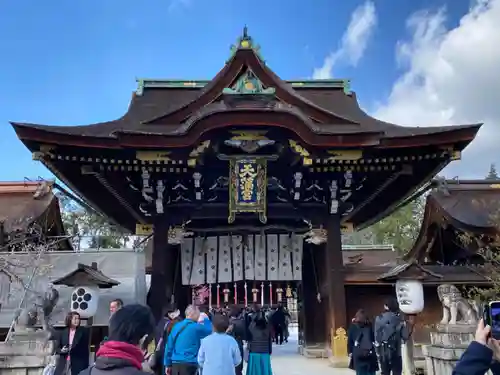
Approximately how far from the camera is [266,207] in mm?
9711

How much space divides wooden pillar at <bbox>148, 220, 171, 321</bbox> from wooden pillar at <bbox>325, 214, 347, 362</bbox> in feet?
11.0

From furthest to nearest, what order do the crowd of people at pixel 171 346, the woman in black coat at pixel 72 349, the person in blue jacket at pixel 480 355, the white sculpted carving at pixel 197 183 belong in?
the white sculpted carving at pixel 197 183 → the woman in black coat at pixel 72 349 → the crowd of people at pixel 171 346 → the person in blue jacket at pixel 480 355

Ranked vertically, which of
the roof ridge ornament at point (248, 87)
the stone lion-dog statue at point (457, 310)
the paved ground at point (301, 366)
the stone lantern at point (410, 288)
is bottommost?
the paved ground at point (301, 366)

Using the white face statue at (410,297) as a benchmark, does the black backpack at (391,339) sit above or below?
below

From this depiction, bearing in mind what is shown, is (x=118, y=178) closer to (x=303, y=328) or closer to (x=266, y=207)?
(x=266, y=207)

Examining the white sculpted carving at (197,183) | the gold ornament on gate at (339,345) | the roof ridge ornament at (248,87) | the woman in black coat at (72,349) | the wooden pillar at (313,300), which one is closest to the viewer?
the woman in black coat at (72,349)

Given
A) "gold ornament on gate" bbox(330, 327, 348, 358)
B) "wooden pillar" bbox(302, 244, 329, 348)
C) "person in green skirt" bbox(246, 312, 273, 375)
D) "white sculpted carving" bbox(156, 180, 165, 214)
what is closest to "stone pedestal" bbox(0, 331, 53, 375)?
"person in green skirt" bbox(246, 312, 273, 375)

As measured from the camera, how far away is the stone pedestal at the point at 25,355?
21.2 ft

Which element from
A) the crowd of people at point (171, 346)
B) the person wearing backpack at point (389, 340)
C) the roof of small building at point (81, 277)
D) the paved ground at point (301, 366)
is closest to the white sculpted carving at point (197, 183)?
the roof of small building at point (81, 277)

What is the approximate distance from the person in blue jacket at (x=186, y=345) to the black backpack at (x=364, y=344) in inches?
86.4

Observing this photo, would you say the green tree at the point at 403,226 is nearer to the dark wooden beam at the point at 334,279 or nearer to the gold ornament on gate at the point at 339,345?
the dark wooden beam at the point at 334,279

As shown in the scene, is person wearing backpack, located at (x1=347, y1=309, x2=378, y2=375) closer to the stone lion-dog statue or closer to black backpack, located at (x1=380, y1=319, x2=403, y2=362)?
black backpack, located at (x1=380, y1=319, x2=403, y2=362)

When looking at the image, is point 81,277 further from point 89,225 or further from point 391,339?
point 89,225

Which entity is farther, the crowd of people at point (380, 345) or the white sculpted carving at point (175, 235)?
the white sculpted carving at point (175, 235)
